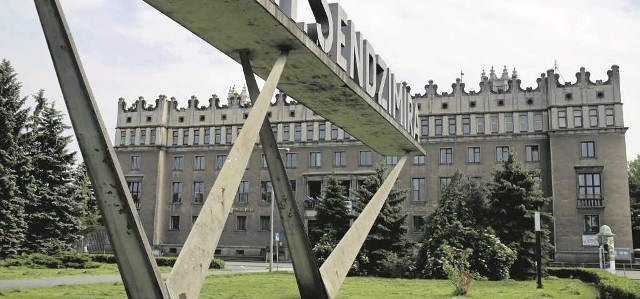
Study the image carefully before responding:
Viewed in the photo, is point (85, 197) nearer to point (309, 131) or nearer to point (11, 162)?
point (11, 162)

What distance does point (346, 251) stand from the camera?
37.3 feet

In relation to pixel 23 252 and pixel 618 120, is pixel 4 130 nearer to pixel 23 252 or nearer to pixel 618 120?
pixel 23 252

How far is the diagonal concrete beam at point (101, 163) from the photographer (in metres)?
5.32

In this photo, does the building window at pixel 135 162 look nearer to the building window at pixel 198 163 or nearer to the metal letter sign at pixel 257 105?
the building window at pixel 198 163

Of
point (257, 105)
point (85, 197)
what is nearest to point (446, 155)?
point (85, 197)

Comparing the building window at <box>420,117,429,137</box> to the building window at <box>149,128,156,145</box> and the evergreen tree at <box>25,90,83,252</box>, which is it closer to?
the building window at <box>149,128,156,145</box>

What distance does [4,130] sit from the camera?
32.9 metres

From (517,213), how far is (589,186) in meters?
17.5

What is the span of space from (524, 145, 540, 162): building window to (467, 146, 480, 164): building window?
402cm

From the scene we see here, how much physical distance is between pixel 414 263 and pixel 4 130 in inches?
963

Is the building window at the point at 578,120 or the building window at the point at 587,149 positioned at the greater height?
the building window at the point at 578,120

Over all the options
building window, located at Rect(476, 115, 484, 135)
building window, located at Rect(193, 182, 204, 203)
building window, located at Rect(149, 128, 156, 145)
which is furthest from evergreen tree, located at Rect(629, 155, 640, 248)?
building window, located at Rect(149, 128, 156, 145)

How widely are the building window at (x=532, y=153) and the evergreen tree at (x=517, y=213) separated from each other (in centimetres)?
1635

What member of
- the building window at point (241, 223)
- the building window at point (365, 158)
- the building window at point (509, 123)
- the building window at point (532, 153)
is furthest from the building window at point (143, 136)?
the building window at point (532, 153)
